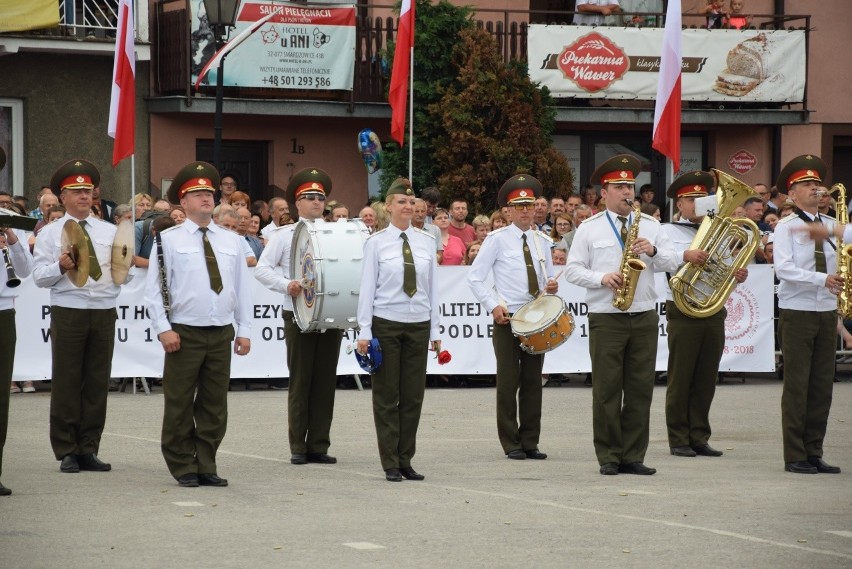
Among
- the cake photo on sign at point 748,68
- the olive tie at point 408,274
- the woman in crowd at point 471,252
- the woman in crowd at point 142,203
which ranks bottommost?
the woman in crowd at point 471,252

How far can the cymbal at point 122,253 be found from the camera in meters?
11.7

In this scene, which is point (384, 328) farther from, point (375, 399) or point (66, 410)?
point (66, 410)

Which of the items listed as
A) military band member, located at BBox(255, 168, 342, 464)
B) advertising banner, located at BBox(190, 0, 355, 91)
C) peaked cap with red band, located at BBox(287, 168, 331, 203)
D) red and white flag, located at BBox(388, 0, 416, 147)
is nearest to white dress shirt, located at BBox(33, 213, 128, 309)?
military band member, located at BBox(255, 168, 342, 464)

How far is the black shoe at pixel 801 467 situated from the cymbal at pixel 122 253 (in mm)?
5062

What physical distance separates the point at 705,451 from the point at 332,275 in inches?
136

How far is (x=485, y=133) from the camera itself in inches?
910

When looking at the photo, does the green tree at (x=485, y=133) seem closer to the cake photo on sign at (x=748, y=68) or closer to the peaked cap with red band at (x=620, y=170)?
the cake photo on sign at (x=748, y=68)

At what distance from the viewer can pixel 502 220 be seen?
18078 millimetres

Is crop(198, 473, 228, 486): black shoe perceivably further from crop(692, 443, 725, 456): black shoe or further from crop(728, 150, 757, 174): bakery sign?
crop(728, 150, 757, 174): bakery sign

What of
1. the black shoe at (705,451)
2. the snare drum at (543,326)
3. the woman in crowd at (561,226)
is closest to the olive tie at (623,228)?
the snare drum at (543,326)

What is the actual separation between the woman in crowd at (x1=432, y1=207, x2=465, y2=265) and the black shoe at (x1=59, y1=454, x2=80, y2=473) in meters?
8.02

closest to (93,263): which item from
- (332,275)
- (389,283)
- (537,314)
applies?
(332,275)

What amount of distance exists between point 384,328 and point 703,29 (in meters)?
15.9

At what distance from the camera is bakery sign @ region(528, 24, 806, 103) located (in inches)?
987
